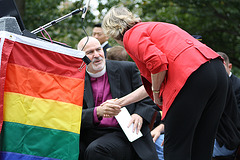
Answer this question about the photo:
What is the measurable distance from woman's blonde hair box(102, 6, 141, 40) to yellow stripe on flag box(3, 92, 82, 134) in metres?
0.68

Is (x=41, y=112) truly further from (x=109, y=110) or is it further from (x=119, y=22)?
(x=119, y=22)

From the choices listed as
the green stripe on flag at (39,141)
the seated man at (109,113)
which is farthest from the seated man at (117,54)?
the green stripe on flag at (39,141)

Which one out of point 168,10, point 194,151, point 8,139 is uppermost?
point 8,139

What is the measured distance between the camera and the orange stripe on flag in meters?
2.41

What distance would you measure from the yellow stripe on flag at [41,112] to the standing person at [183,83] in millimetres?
741

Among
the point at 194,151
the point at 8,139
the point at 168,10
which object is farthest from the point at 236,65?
the point at 8,139

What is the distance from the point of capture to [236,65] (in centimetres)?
836

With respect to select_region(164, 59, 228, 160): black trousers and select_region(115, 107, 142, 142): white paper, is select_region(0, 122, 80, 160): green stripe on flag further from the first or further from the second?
select_region(164, 59, 228, 160): black trousers

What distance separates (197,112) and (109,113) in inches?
A: 42.4

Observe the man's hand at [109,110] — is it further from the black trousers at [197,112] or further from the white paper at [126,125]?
the black trousers at [197,112]

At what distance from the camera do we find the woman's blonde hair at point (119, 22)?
2471 millimetres

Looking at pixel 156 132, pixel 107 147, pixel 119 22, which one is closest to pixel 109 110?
pixel 107 147

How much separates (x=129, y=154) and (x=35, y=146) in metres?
0.97

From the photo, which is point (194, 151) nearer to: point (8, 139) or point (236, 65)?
point (8, 139)
